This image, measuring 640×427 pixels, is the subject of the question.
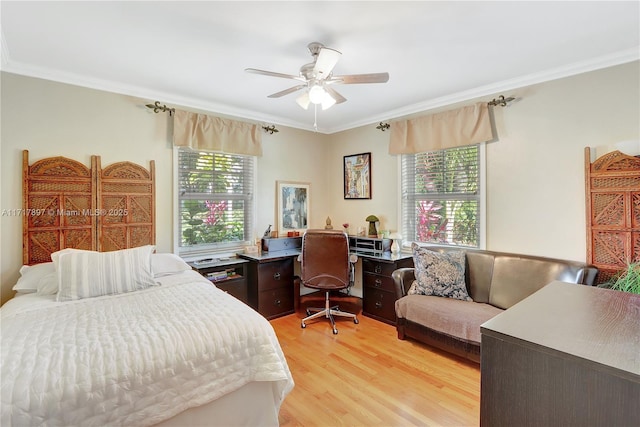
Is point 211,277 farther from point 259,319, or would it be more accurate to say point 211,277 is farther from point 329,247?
point 259,319

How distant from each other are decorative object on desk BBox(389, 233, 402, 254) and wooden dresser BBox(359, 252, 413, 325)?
0.09m

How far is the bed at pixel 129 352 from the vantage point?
1218 millimetres

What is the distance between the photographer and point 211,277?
132 inches

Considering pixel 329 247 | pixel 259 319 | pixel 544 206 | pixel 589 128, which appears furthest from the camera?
pixel 329 247

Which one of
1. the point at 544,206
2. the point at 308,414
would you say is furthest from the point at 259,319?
the point at 544,206

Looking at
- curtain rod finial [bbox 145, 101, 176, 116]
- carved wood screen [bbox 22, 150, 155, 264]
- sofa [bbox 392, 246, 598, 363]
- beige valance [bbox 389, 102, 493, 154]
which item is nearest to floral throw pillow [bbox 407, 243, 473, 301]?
sofa [bbox 392, 246, 598, 363]

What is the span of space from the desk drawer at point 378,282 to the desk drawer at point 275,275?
955 millimetres

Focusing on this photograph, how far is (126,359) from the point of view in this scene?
1.37 m

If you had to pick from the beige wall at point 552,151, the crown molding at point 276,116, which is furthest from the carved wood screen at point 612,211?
the crown molding at point 276,116

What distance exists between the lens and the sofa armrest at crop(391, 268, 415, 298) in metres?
3.11

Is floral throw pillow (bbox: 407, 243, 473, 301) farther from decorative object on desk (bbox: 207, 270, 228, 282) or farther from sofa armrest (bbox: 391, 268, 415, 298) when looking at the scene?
decorative object on desk (bbox: 207, 270, 228, 282)

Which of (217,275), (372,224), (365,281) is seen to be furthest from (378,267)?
(217,275)

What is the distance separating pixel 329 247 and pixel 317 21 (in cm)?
212

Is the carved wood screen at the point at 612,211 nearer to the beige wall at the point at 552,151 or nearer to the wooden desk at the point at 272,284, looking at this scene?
the beige wall at the point at 552,151
